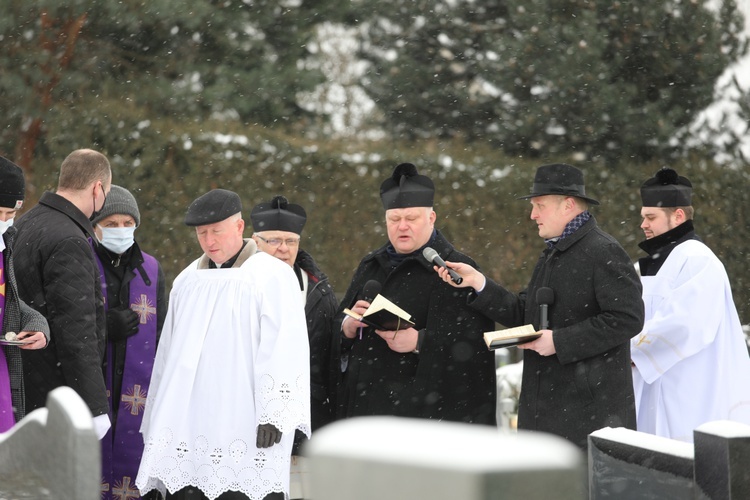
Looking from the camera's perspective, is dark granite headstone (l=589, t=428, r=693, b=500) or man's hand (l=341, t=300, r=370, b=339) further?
man's hand (l=341, t=300, r=370, b=339)

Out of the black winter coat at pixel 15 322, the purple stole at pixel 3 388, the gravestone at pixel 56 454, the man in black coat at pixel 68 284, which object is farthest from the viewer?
the man in black coat at pixel 68 284

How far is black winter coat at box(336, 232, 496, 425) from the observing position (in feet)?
19.6

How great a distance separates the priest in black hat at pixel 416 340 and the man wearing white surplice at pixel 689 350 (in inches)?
39.3

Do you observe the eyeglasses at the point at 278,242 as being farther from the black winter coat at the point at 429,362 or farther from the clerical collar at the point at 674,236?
the clerical collar at the point at 674,236

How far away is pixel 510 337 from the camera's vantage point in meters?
5.20

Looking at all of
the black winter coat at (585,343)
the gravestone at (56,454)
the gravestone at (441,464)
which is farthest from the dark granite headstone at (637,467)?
the gravestone at (441,464)

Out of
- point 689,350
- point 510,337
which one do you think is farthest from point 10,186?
point 689,350

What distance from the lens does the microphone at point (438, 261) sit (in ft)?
18.0

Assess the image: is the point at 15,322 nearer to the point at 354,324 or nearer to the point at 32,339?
the point at 32,339

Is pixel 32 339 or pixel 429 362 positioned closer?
pixel 32 339

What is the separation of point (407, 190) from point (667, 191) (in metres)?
1.64

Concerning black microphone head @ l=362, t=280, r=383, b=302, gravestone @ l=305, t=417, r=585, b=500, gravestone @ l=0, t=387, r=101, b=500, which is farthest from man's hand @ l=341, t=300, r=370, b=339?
gravestone @ l=305, t=417, r=585, b=500

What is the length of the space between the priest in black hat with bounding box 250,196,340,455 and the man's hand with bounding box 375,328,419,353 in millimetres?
682

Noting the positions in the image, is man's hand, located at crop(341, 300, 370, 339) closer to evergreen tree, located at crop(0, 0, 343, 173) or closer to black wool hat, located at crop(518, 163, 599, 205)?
black wool hat, located at crop(518, 163, 599, 205)
